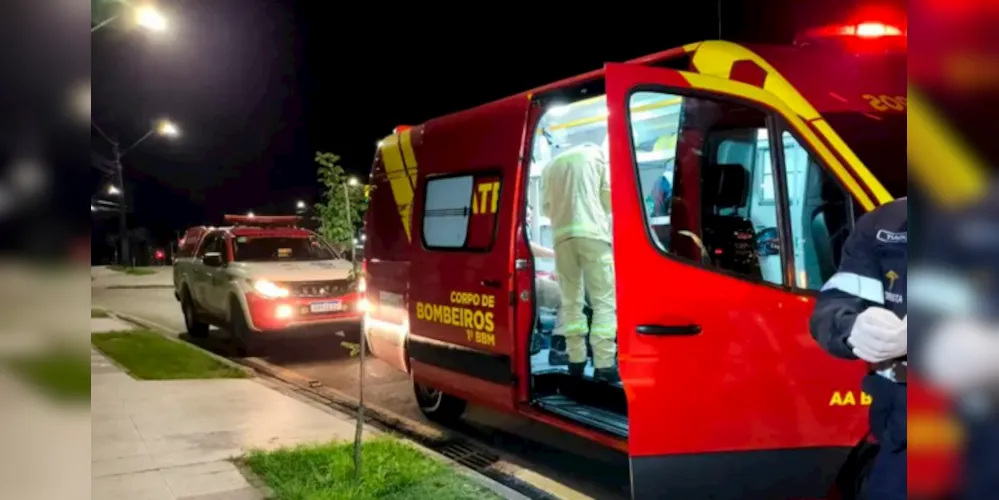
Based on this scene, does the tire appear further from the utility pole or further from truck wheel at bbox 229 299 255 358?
the utility pole

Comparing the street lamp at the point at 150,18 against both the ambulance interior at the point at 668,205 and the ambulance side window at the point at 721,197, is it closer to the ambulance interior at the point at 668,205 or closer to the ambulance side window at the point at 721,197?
the ambulance interior at the point at 668,205

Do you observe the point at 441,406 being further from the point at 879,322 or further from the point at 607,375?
the point at 879,322

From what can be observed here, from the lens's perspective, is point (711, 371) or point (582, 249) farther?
point (582, 249)

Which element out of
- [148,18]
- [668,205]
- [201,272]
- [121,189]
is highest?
[148,18]

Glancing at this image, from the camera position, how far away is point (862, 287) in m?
2.13

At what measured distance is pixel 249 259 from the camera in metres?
10.5

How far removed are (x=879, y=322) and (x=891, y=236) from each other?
291mm

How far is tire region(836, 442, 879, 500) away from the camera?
254 cm

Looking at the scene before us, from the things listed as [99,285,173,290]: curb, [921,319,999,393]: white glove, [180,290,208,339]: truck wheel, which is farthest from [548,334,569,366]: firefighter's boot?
[99,285,173,290]: curb

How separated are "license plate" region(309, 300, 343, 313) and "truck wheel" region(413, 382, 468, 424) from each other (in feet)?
12.1

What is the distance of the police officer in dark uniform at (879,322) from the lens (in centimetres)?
195

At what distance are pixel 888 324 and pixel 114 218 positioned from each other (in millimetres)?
39458

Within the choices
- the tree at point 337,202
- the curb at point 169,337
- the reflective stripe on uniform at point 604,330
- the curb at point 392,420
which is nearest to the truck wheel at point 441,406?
the curb at point 392,420

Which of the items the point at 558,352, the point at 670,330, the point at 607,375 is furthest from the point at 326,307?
the point at 670,330
